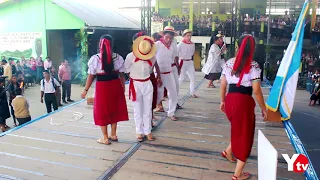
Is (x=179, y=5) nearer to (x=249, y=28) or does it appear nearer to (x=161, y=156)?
(x=249, y=28)

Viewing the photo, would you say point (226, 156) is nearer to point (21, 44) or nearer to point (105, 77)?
point (105, 77)

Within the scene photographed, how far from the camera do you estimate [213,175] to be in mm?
3174

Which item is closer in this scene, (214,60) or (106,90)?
(106,90)

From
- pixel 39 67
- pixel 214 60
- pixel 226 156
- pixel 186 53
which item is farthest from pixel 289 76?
pixel 39 67

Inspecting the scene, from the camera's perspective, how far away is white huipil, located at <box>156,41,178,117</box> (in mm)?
4941

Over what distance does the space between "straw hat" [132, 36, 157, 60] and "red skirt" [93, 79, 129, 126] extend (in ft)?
1.47

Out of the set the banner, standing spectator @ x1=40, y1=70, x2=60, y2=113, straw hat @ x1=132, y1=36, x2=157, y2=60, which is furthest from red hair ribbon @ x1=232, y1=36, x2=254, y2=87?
the banner

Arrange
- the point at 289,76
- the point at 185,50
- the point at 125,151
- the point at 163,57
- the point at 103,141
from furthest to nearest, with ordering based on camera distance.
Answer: the point at 185,50 → the point at 163,57 → the point at 289,76 → the point at 103,141 → the point at 125,151

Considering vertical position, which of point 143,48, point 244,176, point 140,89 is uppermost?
point 143,48

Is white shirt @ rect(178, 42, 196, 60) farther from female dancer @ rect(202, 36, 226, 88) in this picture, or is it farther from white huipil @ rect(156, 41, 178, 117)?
female dancer @ rect(202, 36, 226, 88)

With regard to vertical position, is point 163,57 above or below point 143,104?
above

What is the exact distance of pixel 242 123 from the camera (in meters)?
2.95

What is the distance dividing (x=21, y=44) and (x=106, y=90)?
583 inches

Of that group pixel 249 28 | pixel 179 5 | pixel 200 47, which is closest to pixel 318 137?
pixel 249 28
